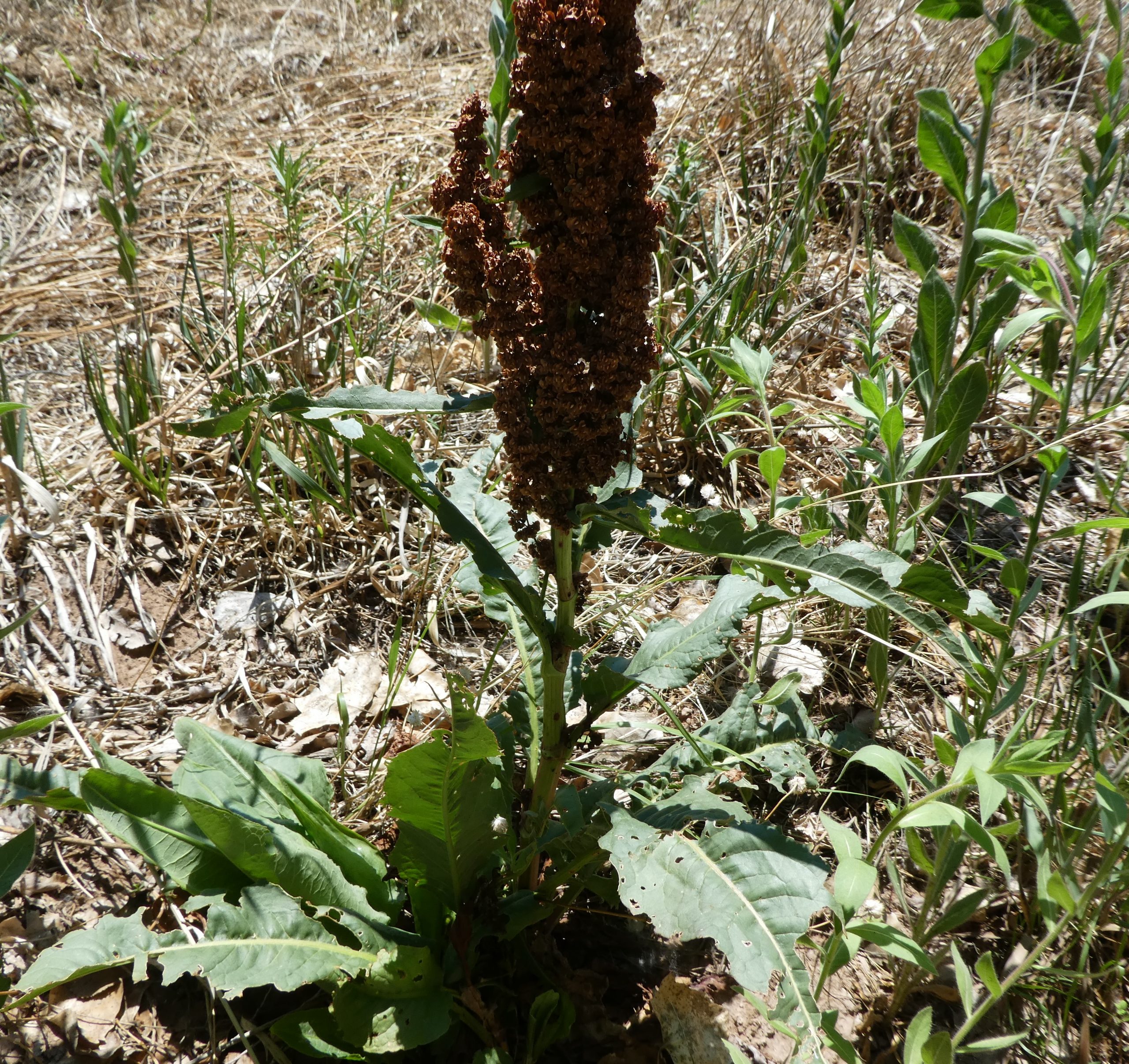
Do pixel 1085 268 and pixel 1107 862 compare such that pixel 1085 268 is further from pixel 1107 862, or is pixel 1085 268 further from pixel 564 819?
pixel 564 819

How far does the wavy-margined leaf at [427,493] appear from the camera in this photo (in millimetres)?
1517

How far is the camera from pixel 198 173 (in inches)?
172

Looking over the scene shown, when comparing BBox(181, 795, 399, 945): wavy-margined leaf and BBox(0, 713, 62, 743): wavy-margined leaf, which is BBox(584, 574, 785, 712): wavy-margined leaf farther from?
BBox(0, 713, 62, 743): wavy-margined leaf

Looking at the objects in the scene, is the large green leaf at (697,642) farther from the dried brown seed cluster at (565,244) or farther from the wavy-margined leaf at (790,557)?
the dried brown seed cluster at (565,244)

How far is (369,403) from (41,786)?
1.14 meters

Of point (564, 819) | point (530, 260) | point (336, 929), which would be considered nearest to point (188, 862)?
point (336, 929)

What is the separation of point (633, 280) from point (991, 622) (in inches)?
34.0

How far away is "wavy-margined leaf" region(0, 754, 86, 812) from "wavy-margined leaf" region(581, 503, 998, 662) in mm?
1216

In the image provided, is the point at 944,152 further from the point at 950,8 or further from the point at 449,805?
the point at 449,805

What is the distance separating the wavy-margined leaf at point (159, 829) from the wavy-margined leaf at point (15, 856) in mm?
155

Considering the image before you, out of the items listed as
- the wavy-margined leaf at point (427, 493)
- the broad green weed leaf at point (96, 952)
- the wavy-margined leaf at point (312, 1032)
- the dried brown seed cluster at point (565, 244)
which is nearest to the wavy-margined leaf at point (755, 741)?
the wavy-margined leaf at point (427, 493)

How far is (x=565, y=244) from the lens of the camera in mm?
1430

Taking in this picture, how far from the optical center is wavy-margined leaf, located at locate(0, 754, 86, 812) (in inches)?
66.2

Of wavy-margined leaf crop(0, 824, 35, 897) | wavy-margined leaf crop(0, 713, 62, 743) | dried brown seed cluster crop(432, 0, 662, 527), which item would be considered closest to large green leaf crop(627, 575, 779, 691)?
dried brown seed cluster crop(432, 0, 662, 527)
